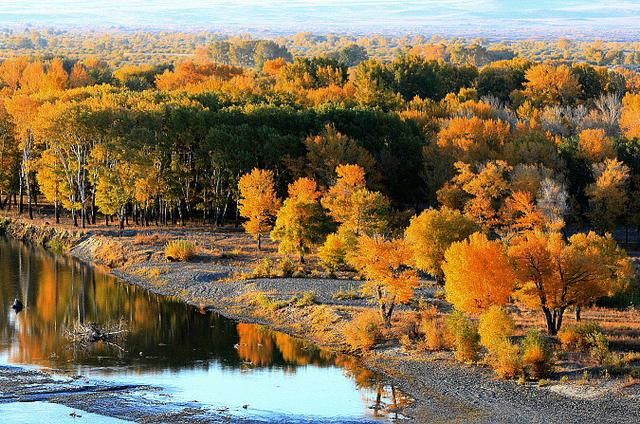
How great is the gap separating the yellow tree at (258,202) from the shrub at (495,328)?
98.0 feet

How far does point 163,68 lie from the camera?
16025 centimetres

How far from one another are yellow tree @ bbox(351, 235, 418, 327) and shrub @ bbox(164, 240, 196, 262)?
1994cm

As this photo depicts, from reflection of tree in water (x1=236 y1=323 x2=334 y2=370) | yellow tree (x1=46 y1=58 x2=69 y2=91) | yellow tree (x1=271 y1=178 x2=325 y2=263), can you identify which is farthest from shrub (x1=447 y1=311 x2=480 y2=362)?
yellow tree (x1=46 y1=58 x2=69 y2=91)

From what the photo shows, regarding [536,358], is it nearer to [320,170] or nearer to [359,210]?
[359,210]

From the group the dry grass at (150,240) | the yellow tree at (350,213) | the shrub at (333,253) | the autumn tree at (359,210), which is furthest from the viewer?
the dry grass at (150,240)

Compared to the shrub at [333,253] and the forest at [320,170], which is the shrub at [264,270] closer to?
the forest at [320,170]

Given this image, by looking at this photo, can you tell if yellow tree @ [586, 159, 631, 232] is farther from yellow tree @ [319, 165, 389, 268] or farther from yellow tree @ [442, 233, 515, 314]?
yellow tree @ [442, 233, 515, 314]

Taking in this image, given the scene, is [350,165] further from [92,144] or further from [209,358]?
[209,358]

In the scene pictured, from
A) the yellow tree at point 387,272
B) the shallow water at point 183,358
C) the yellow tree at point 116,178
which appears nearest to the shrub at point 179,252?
the shallow water at point 183,358

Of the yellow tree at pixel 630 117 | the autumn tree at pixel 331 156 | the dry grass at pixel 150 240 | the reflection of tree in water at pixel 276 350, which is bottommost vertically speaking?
the reflection of tree in water at pixel 276 350

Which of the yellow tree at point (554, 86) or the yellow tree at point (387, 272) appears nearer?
the yellow tree at point (387, 272)

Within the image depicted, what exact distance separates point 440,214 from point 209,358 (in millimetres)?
18070

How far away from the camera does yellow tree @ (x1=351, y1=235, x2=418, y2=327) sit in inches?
2132

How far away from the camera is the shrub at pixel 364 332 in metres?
52.5
